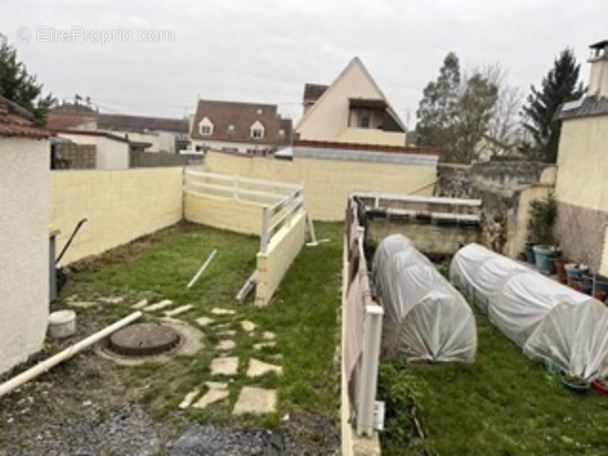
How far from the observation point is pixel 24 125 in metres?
4.53

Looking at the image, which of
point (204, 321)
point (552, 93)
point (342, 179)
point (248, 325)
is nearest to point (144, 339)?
point (204, 321)

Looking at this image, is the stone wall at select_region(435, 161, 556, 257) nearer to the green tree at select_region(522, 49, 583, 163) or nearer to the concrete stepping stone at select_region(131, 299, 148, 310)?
the concrete stepping stone at select_region(131, 299, 148, 310)

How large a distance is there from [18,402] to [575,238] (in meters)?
10.2

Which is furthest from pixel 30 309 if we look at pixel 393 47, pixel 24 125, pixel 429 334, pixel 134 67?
pixel 393 47

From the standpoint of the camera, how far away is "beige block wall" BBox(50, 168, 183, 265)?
8.09 meters

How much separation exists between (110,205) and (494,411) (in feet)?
26.0

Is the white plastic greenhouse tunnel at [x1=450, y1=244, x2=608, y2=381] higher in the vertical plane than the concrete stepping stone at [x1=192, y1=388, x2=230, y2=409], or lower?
higher

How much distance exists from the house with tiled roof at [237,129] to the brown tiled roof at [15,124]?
142ft

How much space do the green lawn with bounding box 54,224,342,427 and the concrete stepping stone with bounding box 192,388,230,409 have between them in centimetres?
8

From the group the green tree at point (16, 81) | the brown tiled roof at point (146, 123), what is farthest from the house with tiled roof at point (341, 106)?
the brown tiled roof at point (146, 123)

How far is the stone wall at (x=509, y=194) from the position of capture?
11.1 meters

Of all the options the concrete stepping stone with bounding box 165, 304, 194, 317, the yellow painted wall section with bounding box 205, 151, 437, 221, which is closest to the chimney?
the yellow painted wall section with bounding box 205, 151, 437, 221

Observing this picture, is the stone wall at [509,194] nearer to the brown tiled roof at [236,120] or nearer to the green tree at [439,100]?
the green tree at [439,100]

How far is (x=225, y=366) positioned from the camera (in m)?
4.88
